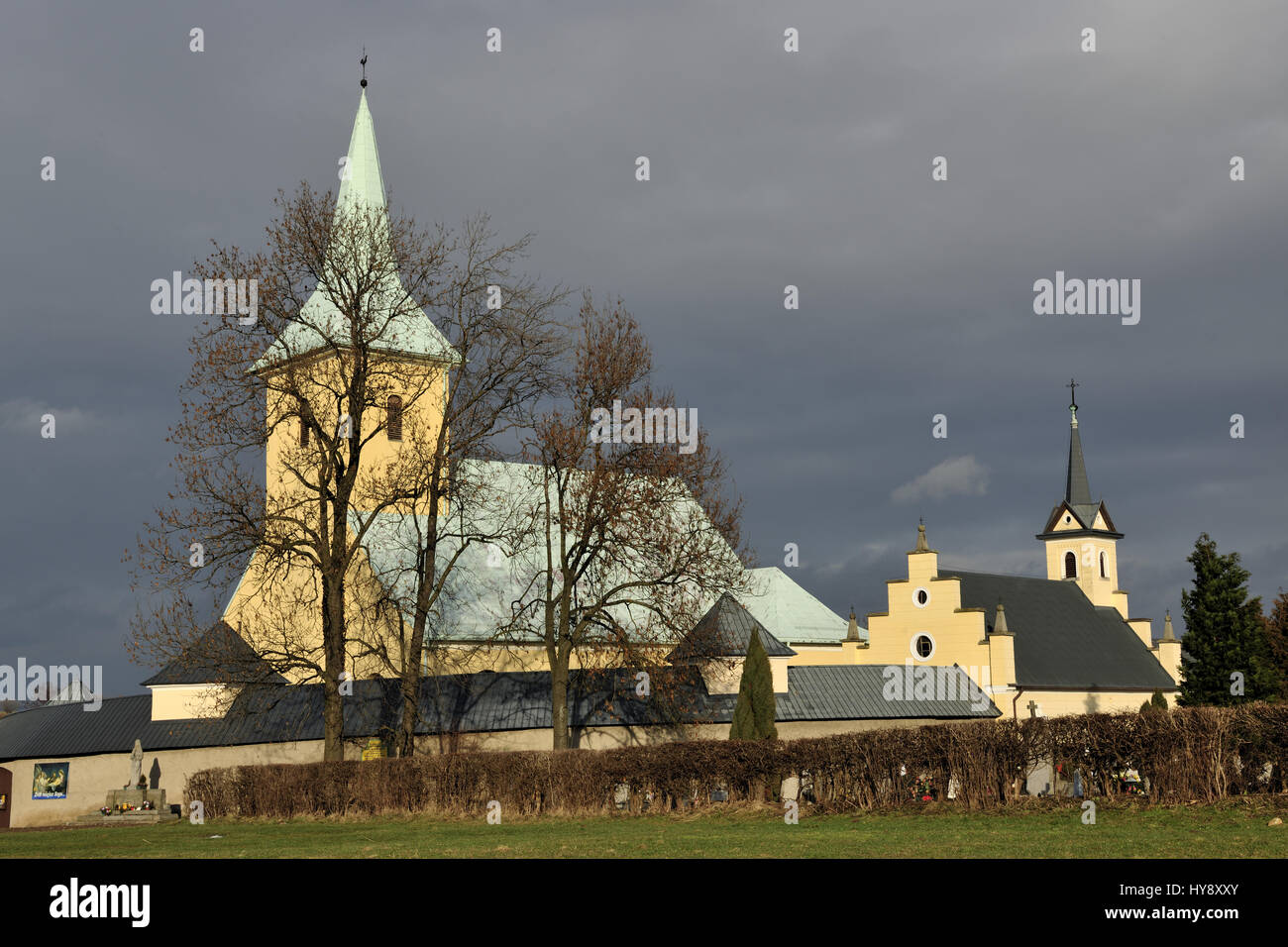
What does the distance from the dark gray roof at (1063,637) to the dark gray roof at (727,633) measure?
28.6 m

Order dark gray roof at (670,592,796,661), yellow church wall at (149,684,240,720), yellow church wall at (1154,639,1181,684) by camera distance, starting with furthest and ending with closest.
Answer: yellow church wall at (1154,639,1181,684) → yellow church wall at (149,684,240,720) → dark gray roof at (670,592,796,661)

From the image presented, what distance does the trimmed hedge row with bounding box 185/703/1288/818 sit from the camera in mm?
21500

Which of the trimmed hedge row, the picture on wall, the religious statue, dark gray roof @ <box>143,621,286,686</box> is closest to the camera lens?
the trimmed hedge row

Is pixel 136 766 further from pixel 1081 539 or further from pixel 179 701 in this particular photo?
pixel 1081 539

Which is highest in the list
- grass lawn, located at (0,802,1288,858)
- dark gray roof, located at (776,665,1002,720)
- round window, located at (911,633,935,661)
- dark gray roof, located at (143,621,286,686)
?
dark gray roof, located at (143,621,286,686)

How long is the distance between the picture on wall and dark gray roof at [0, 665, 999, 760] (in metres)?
0.42

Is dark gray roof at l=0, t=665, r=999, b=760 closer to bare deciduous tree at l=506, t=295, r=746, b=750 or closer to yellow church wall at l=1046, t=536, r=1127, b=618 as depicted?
bare deciduous tree at l=506, t=295, r=746, b=750

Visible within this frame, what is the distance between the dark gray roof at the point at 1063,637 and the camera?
234ft

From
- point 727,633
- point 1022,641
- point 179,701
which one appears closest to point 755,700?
point 727,633

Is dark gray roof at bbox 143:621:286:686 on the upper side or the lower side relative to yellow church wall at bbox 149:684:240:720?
upper

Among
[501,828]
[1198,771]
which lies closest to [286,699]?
[501,828]

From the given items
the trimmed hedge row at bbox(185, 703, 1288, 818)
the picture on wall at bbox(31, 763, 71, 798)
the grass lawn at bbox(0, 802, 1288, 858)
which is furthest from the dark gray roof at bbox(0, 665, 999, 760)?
the grass lawn at bbox(0, 802, 1288, 858)

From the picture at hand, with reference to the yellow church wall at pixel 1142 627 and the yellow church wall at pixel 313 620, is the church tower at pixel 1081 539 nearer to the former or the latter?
the yellow church wall at pixel 1142 627
